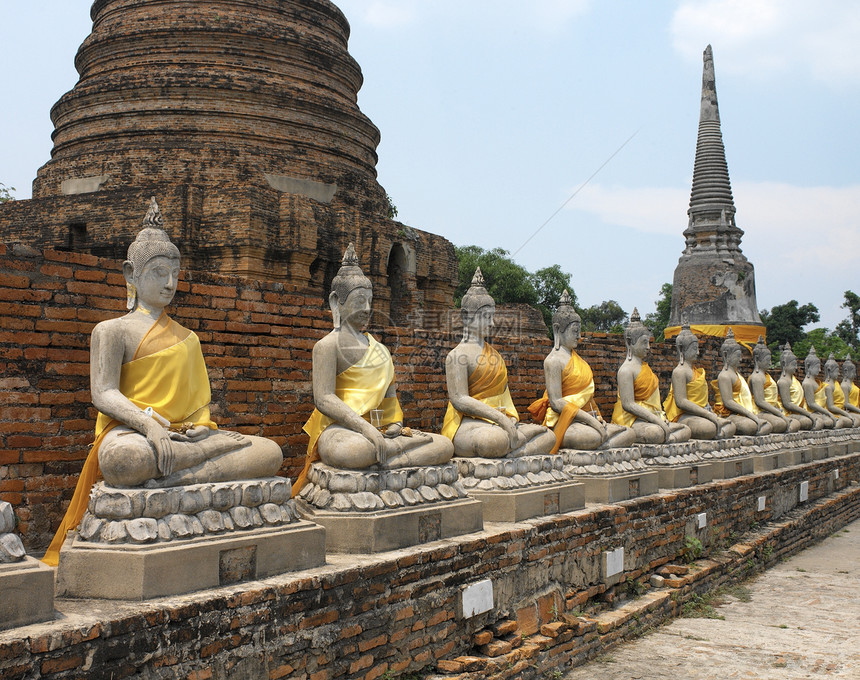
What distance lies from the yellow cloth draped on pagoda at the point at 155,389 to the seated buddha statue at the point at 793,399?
10763 millimetres

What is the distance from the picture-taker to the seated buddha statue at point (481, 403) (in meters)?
5.86

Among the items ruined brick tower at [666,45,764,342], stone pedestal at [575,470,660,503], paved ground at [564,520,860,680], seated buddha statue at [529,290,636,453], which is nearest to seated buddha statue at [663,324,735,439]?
paved ground at [564,520,860,680]

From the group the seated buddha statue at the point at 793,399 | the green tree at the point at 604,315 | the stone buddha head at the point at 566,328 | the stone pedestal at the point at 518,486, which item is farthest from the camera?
the green tree at the point at 604,315

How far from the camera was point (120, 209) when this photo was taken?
986cm

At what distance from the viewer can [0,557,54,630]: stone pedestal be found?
2.92m

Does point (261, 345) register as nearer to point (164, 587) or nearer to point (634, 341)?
point (164, 587)

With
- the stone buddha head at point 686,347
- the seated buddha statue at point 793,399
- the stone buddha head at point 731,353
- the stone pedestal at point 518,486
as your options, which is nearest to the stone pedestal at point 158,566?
the stone pedestal at point 518,486

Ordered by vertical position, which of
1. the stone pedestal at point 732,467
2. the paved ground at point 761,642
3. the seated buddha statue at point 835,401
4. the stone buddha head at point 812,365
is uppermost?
the stone buddha head at point 812,365

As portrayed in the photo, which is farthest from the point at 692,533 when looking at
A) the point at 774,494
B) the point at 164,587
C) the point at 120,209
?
the point at 120,209

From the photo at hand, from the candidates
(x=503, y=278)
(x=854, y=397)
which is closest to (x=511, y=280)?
(x=503, y=278)

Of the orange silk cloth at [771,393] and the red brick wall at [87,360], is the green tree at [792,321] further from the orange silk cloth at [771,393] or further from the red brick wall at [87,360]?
the red brick wall at [87,360]

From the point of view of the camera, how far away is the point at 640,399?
328 inches

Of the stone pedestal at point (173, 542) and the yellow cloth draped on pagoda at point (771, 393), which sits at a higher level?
the yellow cloth draped on pagoda at point (771, 393)

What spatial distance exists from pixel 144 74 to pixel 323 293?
3.64 metres
